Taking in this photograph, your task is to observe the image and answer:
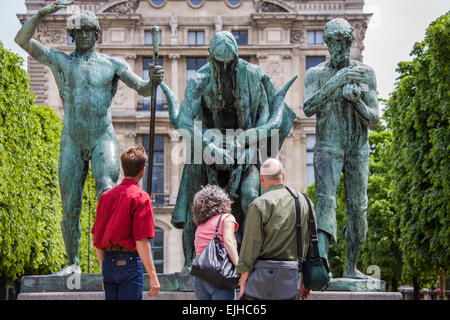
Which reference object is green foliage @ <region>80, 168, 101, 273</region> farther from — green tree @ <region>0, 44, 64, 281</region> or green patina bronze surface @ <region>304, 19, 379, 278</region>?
green patina bronze surface @ <region>304, 19, 379, 278</region>

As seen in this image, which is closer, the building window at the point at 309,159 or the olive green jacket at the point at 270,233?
the olive green jacket at the point at 270,233

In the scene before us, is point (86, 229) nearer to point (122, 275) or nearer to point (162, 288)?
point (162, 288)

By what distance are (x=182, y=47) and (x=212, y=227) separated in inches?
1616

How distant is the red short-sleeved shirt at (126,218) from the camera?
540 centimetres

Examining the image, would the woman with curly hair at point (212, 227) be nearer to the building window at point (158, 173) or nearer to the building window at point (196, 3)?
the building window at point (158, 173)

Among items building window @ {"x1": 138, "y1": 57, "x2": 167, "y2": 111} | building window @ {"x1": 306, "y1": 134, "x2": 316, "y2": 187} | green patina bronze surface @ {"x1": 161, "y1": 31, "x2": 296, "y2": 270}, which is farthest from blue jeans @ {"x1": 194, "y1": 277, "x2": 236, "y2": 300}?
building window @ {"x1": 306, "y1": 134, "x2": 316, "y2": 187}

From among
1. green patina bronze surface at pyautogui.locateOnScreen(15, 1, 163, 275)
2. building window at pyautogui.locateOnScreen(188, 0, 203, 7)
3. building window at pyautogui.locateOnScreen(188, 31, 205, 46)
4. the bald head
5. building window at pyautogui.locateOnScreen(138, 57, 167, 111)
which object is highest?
building window at pyautogui.locateOnScreen(188, 0, 203, 7)

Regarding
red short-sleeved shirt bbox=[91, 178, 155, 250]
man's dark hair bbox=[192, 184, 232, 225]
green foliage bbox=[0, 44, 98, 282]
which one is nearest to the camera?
red short-sleeved shirt bbox=[91, 178, 155, 250]

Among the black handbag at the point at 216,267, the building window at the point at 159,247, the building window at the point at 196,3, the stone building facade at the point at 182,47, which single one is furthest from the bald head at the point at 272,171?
the building window at the point at 196,3

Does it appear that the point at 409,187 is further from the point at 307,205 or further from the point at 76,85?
the point at 307,205

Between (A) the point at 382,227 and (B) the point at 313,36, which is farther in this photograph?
(B) the point at 313,36

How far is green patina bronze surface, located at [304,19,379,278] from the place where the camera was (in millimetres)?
8305

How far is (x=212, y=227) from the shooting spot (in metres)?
5.84

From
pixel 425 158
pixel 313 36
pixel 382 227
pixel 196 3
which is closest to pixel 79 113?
pixel 425 158
